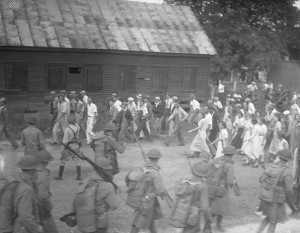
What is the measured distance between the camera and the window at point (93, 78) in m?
22.1

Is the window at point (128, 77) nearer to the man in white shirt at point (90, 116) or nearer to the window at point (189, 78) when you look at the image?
the window at point (189, 78)

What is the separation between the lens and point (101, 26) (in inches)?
878

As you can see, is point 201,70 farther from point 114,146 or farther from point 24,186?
point 24,186

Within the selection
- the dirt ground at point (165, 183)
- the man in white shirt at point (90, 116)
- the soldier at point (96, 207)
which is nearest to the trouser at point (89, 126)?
the man in white shirt at point (90, 116)

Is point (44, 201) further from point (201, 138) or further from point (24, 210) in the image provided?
point (201, 138)

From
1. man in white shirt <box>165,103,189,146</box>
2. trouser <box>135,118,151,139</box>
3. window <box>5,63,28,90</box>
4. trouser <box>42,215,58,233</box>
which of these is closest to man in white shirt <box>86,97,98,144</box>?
trouser <box>135,118,151,139</box>

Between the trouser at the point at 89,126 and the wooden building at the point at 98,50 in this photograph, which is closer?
the trouser at the point at 89,126

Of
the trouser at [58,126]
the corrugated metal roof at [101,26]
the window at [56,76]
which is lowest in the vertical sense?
the trouser at [58,126]

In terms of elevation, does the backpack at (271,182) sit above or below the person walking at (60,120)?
above

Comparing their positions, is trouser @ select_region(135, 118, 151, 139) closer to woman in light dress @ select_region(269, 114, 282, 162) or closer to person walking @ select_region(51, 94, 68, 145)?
person walking @ select_region(51, 94, 68, 145)

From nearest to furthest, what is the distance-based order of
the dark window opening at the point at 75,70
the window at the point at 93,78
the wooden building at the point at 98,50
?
the wooden building at the point at 98,50, the dark window opening at the point at 75,70, the window at the point at 93,78

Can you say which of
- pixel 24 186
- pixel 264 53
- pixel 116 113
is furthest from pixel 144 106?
pixel 264 53

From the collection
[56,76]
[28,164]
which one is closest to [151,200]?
[28,164]

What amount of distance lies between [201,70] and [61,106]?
→ 11419 millimetres
